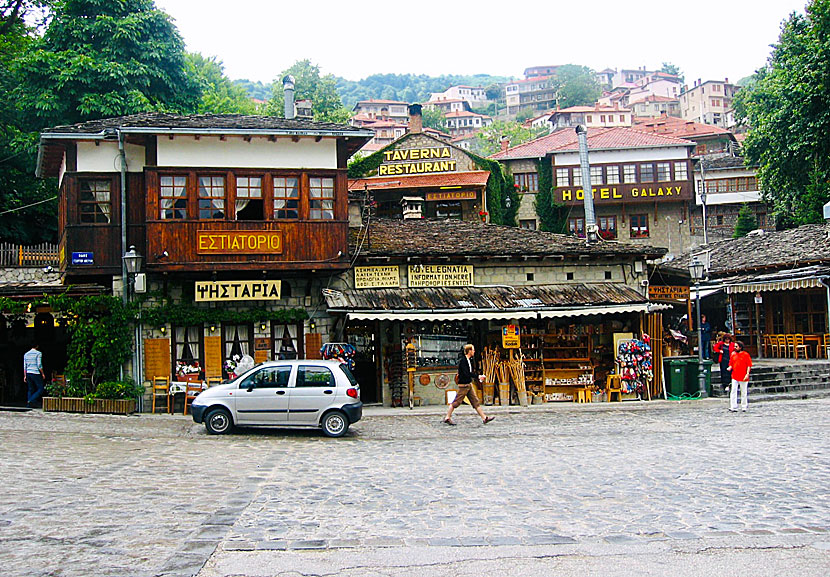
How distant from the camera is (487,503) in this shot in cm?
941

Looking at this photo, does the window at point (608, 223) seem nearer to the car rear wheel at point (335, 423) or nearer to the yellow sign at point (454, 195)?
the yellow sign at point (454, 195)

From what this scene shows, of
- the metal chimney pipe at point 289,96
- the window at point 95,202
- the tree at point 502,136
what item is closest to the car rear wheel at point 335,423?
the window at point 95,202

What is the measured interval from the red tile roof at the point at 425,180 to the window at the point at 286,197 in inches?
713

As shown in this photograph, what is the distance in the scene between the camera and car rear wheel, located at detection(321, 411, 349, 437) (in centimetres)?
1606

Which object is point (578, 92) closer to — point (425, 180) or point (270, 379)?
point (425, 180)

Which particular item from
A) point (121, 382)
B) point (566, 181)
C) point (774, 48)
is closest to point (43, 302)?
point (121, 382)

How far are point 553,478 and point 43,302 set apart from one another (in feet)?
48.8

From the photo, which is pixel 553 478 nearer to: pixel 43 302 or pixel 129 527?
pixel 129 527

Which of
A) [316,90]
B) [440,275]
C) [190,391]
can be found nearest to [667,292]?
[440,275]

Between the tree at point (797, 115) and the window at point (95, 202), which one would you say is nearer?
the window at point (95, 202)

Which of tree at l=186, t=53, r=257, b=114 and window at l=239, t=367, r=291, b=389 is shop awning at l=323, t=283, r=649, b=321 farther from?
tree at l=186, t=53, r=257, b=114

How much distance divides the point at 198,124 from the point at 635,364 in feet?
45.7

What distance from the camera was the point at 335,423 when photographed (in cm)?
1608

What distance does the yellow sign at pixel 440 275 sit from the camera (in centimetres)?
2312
